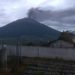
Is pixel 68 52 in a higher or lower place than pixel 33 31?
lower

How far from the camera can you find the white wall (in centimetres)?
2675

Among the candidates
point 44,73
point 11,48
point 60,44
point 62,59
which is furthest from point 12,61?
point 60,44

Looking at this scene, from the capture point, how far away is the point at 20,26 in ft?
284

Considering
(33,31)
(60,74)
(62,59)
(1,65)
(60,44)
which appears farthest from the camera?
(33,31)

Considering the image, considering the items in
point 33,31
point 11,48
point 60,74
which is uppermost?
point 33,31

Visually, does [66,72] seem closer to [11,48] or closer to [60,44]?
[11,48]

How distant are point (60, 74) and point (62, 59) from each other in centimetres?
869

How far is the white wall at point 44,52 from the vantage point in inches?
1053

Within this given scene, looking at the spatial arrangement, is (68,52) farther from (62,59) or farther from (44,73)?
(44,73)

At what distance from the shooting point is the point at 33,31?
82000 mm

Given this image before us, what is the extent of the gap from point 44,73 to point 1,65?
4460 mm

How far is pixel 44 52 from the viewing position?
90.4ft

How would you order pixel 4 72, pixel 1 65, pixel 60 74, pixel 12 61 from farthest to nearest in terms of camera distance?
pixel 12 61, pixel 1 65, pixel 4 72, pixel 60 74

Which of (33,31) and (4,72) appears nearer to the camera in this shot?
(4,72)
